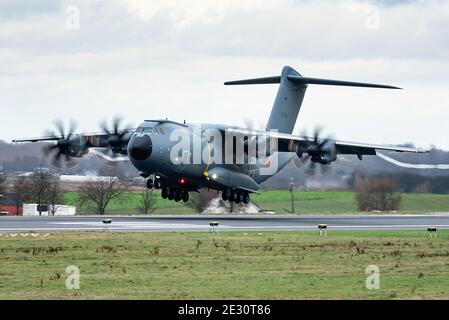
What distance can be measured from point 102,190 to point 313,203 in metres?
17.6

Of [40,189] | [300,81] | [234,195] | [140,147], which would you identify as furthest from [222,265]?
[40,189]

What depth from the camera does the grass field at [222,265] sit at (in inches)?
837

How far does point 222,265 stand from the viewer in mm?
26750

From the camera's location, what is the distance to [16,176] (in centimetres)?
7769

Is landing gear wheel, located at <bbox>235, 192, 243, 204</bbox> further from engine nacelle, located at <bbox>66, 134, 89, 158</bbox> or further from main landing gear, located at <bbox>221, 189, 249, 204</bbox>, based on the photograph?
engine nacelle, located at <bbox>66, 134, 89, 158</bbox>

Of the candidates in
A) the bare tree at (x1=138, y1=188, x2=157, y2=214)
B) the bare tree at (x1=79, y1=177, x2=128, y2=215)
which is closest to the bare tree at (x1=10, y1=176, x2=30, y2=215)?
the bare tree at (x1=79, y1=177, x2=128, y2=215)

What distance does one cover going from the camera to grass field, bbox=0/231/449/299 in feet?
69.7

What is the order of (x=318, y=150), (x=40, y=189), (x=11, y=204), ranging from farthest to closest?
(x=11, y=204) < (x=40, y=189) < (x=318, y=150)

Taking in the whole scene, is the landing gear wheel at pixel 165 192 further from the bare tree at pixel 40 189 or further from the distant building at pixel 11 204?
the distant building at pixel 11 204

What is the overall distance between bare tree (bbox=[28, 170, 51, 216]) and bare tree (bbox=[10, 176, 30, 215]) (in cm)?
33

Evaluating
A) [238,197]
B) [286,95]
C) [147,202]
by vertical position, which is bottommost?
[238,197]

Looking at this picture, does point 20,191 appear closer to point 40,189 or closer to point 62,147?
point 40,189

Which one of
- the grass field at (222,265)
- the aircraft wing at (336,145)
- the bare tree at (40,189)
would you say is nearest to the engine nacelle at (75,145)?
the aircraft wing at (336,145)

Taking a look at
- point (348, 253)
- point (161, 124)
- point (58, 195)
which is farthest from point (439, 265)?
point (58, 195)
